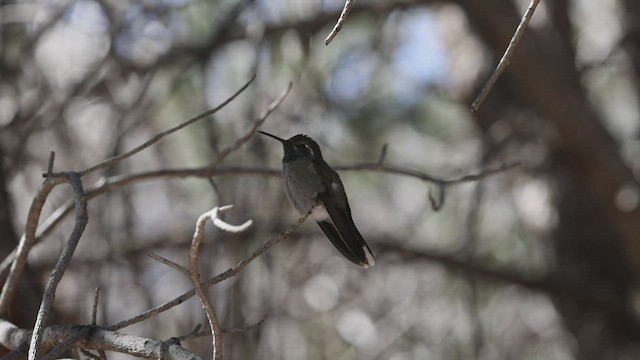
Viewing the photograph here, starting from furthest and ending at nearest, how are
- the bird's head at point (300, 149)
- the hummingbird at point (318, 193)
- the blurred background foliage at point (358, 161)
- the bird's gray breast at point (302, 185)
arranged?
the blurred background foliage at point (358, 161), the bird's head at point (300, 149), the bird's gray breast at point (302, 185), the hummingbird at point (318, 193)

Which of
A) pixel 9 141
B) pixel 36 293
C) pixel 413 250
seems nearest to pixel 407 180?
pixel 413 250

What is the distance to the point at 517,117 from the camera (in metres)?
5.66

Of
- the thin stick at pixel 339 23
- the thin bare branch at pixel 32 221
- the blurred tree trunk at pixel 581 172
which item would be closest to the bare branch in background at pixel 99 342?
the thin bare branch at pixel 32 221

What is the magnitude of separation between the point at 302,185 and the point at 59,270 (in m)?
1.20

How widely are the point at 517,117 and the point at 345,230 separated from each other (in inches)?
135

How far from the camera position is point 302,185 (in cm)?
277

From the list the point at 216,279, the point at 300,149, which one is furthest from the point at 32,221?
the point at 300,149

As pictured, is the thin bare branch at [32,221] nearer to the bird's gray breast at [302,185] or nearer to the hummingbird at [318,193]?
the hummingbird at [318,193]

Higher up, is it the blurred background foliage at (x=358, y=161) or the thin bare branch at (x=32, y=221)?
the thin bare branch at (x=32, y=221)

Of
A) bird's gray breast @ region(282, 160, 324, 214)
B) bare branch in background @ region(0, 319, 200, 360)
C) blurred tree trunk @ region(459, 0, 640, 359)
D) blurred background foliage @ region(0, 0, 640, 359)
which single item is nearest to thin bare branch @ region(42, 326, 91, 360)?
bare branch in background @ region(0, 319, 200, 360)

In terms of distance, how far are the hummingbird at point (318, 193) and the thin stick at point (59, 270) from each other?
0.83 m

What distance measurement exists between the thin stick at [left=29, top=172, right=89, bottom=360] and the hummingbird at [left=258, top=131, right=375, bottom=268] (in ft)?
2.74

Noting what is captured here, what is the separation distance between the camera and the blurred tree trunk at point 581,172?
436 centimetres

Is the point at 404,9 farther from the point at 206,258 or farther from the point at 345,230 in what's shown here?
the point at 345,230
